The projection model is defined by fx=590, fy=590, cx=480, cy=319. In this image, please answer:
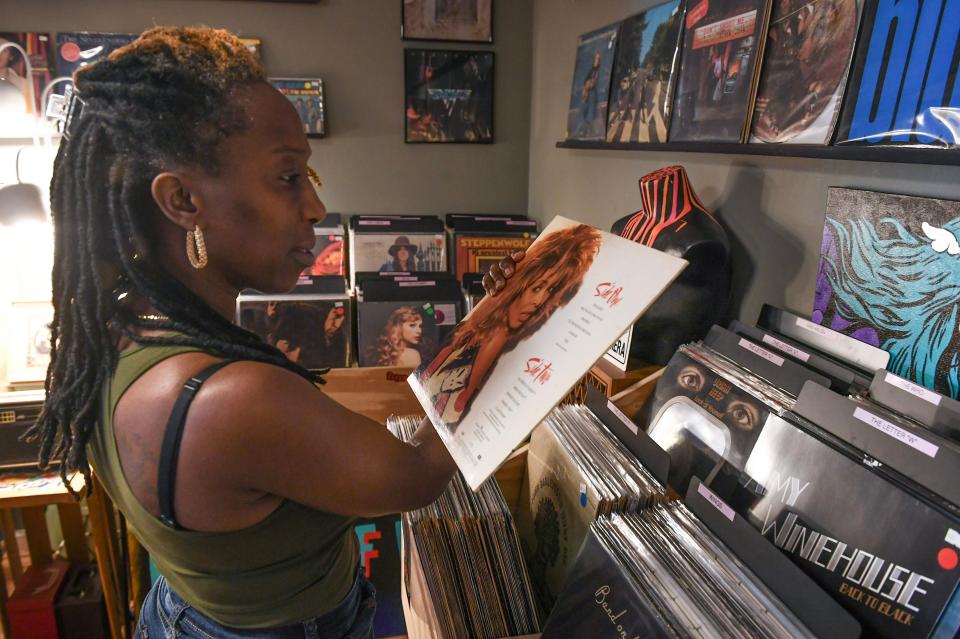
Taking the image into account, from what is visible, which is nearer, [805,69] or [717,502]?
[717,502]

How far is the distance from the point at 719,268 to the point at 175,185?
95 cm

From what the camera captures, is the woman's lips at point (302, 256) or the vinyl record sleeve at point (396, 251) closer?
the woman's lips at point (302, 256)

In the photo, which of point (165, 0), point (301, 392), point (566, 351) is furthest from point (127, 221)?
point (165, 0)

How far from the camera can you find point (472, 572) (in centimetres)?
98

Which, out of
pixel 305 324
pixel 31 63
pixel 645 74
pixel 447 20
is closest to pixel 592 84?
pixel 645 74

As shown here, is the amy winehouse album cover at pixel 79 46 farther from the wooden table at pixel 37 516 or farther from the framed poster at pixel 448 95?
the wooden table at pixel 37 516

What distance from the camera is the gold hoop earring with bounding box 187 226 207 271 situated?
71cm

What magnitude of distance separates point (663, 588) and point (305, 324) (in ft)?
5.44

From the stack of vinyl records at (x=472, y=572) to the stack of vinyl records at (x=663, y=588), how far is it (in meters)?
0.18

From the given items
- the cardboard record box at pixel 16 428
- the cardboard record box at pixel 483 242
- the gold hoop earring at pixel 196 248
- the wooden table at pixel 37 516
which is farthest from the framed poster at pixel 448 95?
the gold hoop earring at pixel 196 248

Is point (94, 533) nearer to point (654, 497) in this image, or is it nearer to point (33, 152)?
point (33, 152)

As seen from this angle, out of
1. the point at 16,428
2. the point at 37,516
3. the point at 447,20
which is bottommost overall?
the point at 37,516

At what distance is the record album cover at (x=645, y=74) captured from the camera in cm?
141

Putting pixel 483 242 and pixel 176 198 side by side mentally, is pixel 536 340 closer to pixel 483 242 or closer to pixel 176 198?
pixel 176 198
